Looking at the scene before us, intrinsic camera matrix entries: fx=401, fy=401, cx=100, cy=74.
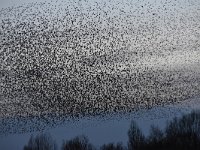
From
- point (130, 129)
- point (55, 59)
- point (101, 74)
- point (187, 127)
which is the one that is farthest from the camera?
point (130, 129)

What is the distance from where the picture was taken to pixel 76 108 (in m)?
25.4

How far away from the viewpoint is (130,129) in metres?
59.6

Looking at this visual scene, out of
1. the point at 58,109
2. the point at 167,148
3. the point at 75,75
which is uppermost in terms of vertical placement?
the point at 75,75

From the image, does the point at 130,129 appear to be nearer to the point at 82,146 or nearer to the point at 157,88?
the point at 82,146

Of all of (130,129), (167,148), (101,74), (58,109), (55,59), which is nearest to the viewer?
(55,59)

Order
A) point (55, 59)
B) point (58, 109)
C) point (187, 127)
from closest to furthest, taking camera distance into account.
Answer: point (55, 59), point (58, 109), point (187, 127)

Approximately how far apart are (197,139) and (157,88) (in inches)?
1130

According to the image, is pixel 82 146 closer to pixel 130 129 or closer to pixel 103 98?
pixel 130 129

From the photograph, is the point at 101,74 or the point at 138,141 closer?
the point at 101,74

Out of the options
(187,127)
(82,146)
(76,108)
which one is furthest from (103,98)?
(82,146)

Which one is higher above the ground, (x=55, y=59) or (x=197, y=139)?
(x=55, y=59)

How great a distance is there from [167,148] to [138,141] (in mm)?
5172

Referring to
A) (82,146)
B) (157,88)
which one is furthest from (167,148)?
(157,88)

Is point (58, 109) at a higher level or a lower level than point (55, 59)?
lower
